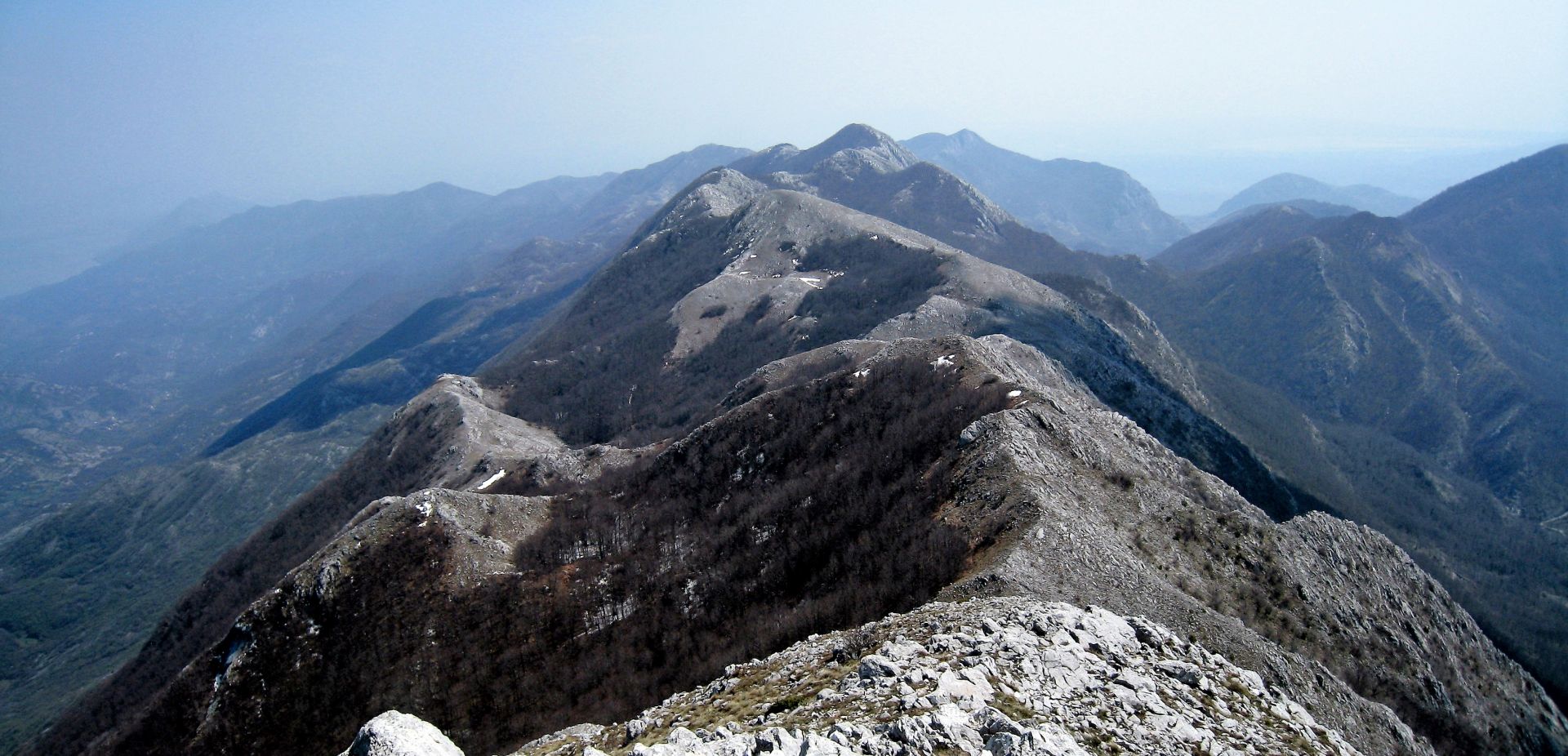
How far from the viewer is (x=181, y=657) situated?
101938mm

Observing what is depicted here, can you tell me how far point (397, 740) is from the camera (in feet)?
67.2

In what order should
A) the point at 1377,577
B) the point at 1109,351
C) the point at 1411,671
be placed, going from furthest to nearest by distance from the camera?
the point at 1109,351
the point at 1377,577
the point at 1411,671

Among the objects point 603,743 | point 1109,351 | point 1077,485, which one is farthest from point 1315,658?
point 1109,351

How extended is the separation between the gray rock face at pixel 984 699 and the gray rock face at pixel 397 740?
4521 millimetres

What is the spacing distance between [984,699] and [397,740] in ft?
61.1

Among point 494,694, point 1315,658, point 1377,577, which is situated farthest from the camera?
→ point 1377,577

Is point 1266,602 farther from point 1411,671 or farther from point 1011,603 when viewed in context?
point 1011,603

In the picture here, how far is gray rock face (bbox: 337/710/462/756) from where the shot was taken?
66.2 ft

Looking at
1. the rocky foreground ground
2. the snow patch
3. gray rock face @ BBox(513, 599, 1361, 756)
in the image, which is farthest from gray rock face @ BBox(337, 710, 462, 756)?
the snow patch

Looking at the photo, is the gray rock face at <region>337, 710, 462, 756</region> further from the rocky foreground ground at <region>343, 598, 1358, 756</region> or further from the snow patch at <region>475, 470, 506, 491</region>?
the snow patch at <region>475, 470, 506, 491</region>

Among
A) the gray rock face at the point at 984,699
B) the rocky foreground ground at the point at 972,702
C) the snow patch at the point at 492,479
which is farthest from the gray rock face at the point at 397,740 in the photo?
the snow patch at the point at 492,479

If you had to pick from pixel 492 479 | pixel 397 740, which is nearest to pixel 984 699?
pixel 397 740

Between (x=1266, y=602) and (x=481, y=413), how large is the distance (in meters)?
127

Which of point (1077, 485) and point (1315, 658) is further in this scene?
point (1077, 485)
